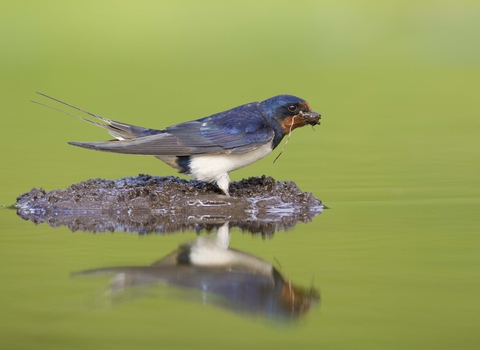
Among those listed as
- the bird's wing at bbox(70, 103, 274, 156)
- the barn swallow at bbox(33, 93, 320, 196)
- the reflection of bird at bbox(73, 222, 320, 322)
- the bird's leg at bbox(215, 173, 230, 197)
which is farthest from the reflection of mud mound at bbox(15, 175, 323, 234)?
the reflection of bird at bbox(73, 222, 320, 322)

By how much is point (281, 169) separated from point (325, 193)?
79.9 inches

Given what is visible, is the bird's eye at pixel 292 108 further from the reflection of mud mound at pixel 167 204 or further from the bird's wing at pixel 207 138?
the reflection of mud mound at pixel 167 204

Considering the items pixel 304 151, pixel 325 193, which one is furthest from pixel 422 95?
pixel 325 193

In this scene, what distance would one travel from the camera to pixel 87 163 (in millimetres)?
11820

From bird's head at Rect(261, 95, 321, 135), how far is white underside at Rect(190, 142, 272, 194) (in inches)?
9.9

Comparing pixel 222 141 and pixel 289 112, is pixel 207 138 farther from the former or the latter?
pixel 289 112

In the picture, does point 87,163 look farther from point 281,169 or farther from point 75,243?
point 75,243

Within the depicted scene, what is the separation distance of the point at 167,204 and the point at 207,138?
670 millimetres

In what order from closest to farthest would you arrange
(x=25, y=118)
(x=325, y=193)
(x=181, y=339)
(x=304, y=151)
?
(x=181, y=339) → (x=325, y=193) → (x=304, y=151) → (x=25, y=118)

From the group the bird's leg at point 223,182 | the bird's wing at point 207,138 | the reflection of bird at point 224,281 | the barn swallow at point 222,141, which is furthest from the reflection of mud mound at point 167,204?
the reflection of bird at point 224,281

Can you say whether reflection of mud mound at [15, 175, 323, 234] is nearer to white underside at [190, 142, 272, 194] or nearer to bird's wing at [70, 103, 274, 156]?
white underside at [190, 142, 272, 194]

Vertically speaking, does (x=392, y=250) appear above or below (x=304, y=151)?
below

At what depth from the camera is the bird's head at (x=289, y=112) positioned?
8188 millimetres

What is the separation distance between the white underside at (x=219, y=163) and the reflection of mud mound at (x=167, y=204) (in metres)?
0.16
